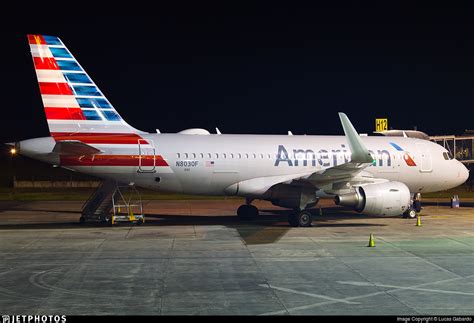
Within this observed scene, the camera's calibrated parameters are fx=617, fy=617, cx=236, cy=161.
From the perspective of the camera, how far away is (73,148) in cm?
2414

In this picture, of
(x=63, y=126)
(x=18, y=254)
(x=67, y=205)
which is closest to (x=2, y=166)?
(x=67, y=205)

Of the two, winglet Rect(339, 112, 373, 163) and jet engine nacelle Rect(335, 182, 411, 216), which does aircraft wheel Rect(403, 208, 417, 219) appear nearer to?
jet engine nacelle Rect(335, 182, 411, 216)

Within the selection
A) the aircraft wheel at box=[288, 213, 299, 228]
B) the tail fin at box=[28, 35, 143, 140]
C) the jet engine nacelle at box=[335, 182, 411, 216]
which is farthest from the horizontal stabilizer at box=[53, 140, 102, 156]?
the jet engine nacelle at box=[335, 182, 411, 216]

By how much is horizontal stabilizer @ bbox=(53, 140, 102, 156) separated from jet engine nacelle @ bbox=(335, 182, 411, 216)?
10.1 meters

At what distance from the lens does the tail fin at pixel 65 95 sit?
2461 centimetres

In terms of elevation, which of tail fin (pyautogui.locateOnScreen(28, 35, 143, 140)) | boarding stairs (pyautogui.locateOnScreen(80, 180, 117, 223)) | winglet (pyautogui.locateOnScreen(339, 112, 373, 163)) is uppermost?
tail fin (pyautogui.locateOnScreen(28, 35, 143, 140))

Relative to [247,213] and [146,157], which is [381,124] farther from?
Answer: [146,157]

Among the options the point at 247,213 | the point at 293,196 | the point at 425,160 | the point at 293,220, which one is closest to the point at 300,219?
the point at 293,220

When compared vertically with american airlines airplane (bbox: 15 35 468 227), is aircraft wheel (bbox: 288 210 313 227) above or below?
below

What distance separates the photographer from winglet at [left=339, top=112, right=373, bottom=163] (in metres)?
22.4

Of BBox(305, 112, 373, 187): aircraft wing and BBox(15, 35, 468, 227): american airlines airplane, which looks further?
BBox(15, 35, 468, 227): american airlines airplane

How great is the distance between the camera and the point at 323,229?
2508 cm

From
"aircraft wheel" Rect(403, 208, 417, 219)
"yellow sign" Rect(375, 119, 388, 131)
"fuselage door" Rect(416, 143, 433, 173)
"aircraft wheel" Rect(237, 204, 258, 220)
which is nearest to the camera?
"aircraft wheel" Rect(237, 204, 258, 220)

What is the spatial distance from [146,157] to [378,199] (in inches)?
376
